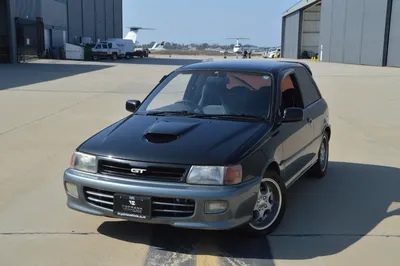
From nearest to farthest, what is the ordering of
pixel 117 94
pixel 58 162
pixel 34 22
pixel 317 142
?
pixel 317 142, pixel 58 162, pixel 117 94, pixel 34 22

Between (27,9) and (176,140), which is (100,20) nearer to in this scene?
(27,9)

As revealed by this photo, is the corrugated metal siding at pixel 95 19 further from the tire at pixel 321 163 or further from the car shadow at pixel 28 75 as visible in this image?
the tire at pixel 321 163

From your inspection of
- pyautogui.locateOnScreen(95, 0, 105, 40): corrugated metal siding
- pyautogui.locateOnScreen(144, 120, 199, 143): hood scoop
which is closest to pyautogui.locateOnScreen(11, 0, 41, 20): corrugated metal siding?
pyautogui.locateOnScreen(95, 0, 105, 40): corrugated metal siding

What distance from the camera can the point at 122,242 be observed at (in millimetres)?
4207

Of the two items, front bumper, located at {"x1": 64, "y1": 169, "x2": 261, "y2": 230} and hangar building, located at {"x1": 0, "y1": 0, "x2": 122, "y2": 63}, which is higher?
hangar building, located at {"x1": 0, "y1": 0, "x2": 122, "y2": 63}

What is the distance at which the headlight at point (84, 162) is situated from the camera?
4090 mm

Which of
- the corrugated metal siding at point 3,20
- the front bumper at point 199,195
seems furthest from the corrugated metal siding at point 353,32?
the front bumper at point 199,195

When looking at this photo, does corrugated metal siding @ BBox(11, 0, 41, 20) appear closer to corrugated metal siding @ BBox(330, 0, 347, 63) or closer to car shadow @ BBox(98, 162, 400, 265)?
corrugated metal siding @ BBox(330, 0, 347, 63)

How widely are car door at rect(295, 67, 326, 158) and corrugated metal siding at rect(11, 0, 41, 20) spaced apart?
3686 cm

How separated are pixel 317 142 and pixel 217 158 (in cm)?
253

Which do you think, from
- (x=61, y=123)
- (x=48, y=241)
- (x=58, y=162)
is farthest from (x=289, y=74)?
(x=61, y=123)

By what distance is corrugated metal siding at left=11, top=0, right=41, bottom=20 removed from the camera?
3841 cm

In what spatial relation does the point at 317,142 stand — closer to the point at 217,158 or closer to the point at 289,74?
the point at 289,74

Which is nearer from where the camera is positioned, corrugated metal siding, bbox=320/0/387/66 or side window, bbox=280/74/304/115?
side window, bbox=280/74/304/115
